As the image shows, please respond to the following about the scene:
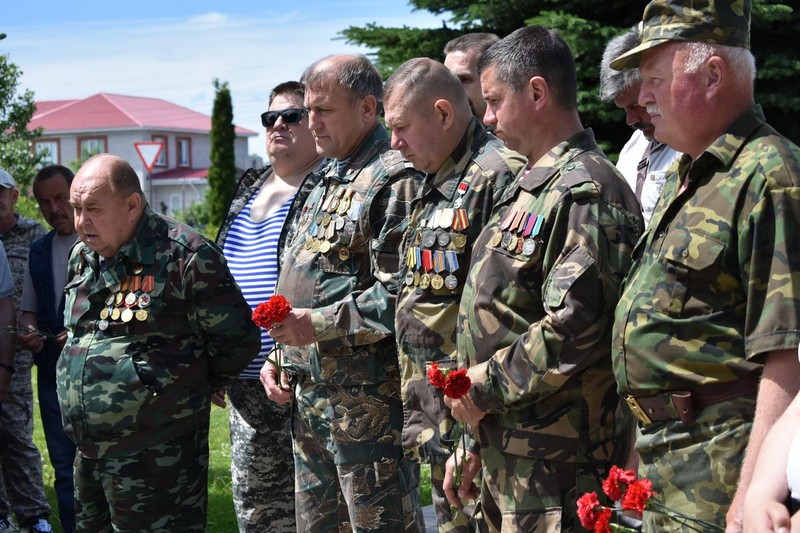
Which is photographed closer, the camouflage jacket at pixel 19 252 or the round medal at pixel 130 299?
the round medal at pixel 130 299

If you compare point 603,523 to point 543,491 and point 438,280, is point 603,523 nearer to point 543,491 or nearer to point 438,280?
point 543,491

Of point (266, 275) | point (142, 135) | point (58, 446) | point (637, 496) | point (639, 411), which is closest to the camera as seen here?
point (637, 496)

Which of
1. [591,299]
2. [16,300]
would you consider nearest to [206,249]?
[591,299]

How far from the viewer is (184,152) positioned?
73.5 metres

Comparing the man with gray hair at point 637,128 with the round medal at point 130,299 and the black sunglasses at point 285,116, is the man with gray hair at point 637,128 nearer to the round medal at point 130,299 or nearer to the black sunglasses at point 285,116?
the black sunglasses at point 285,116

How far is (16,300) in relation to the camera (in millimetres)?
6746

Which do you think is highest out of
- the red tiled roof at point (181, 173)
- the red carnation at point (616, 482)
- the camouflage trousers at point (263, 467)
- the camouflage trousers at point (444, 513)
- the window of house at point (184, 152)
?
the red carnation at point (616, 482)

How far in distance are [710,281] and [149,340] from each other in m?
2.79

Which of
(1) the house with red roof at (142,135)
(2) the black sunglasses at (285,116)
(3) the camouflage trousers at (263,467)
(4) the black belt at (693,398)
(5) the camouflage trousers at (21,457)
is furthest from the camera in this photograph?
(1) the house with red roof at (142,135)

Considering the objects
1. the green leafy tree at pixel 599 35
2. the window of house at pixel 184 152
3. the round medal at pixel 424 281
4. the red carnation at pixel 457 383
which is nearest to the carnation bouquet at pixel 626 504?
the red carnation at pixel 457 383

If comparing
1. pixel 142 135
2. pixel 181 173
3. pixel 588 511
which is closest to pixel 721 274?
pixel 588 511

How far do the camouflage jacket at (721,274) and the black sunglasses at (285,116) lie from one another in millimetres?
2800

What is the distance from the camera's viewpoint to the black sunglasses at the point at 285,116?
5156mm

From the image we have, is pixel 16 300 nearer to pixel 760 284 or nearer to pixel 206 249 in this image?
pixel 206 249
